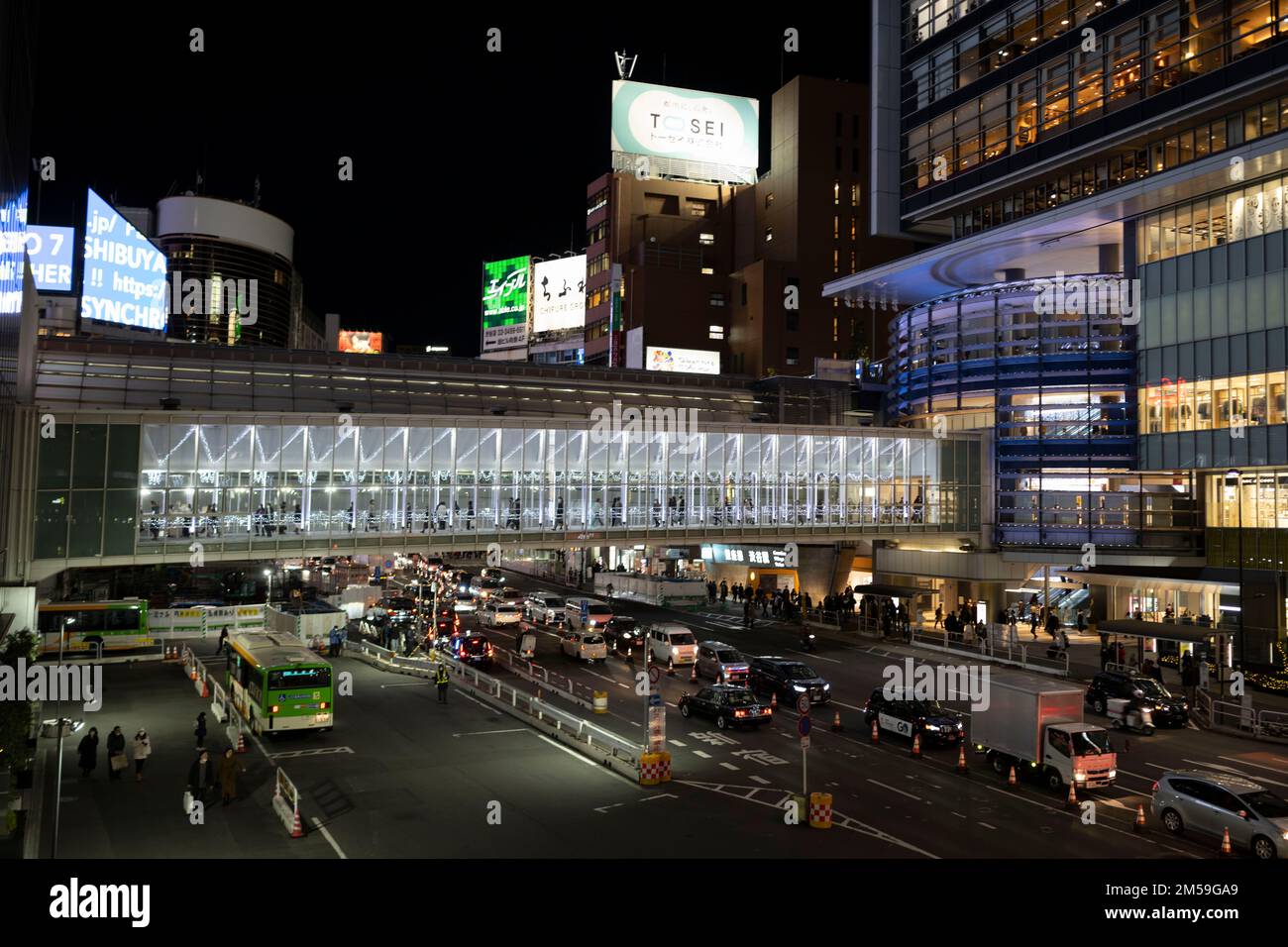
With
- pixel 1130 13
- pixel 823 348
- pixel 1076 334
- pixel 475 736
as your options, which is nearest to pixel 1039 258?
pixel 1076 334

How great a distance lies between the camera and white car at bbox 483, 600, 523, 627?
1960 inches

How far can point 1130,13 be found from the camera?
150ft

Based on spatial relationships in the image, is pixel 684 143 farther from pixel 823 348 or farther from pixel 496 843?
pixel 496 843

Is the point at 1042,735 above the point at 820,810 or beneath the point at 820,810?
above

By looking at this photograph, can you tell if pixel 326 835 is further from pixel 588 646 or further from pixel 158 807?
pixel 588 646

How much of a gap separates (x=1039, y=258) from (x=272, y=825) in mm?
53014

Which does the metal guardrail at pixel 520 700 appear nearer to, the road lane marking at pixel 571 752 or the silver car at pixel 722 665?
the road lane marking at pixel 571 752

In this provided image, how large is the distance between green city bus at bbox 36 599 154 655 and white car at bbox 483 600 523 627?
1629 cm

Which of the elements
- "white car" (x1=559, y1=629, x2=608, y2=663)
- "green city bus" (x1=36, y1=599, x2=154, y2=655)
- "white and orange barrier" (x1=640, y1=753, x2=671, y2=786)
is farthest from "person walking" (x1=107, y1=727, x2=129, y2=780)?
"white car" (x1=559, y1=629, x2=608, y2=663)

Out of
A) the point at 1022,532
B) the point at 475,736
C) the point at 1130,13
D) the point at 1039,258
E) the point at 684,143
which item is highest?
the point at 684,143

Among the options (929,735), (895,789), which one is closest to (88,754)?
(895,789)

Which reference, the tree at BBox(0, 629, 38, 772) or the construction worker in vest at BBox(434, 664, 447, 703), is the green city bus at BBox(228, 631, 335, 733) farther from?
the tree at BBox(0, 629, 38, 772)

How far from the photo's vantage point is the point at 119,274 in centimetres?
5731

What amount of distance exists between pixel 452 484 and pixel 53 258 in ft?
118
